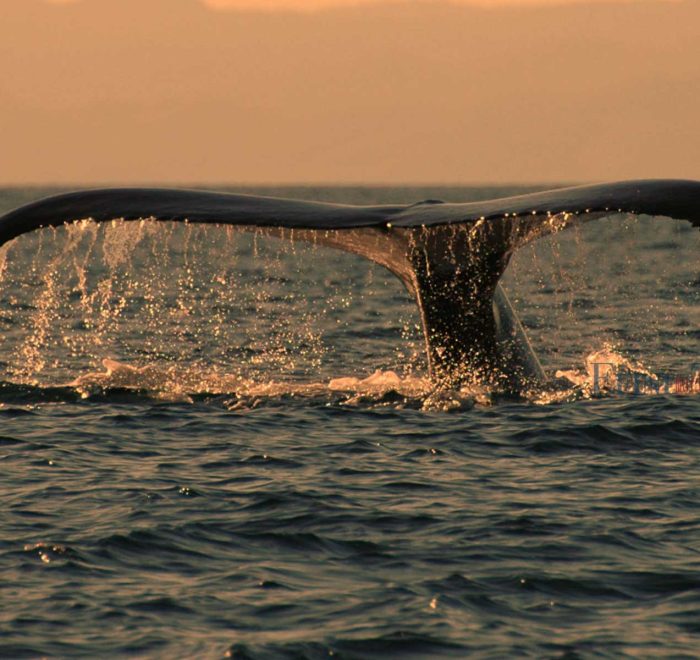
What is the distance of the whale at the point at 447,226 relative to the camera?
37.8 ft

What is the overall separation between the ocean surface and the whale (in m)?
0.27

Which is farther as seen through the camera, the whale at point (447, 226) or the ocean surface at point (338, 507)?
the whale at point (447, 226)

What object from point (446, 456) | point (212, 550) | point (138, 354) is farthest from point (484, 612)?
point (138, 354)

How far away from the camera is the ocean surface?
888 centimetres

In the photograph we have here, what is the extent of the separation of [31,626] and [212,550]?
1811 millimetres

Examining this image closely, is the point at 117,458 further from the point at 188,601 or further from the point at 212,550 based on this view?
the point at 188,601

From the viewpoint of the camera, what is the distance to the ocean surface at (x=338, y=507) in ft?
29.1

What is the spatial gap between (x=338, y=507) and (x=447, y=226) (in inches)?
113

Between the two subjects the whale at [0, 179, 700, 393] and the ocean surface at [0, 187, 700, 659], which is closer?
the ocean surface at [0, 187, 700, 659]

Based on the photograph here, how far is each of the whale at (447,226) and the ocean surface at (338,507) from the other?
268 millimetres

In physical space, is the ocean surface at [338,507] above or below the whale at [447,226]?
below

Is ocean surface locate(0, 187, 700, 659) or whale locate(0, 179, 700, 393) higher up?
whale locate(0, 179, 700, 393)

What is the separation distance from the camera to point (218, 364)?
21391 mm

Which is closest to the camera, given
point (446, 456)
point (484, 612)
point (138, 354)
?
point (484, 612)
